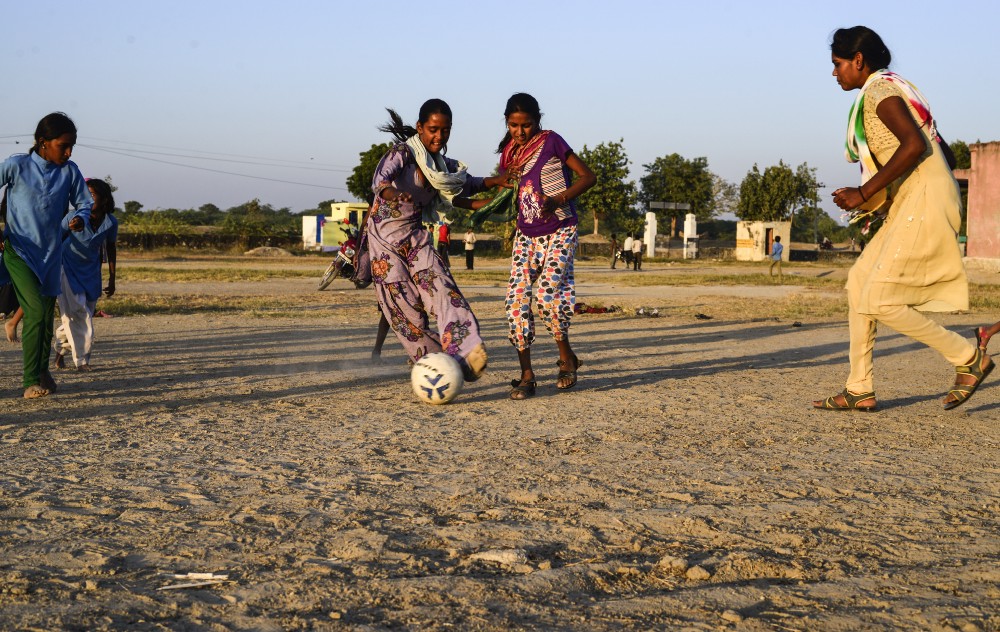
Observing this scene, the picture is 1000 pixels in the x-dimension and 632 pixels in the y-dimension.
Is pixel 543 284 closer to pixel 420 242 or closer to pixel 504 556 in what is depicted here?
pixel 420 242

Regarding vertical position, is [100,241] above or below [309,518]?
above

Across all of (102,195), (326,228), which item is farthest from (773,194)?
(102,195)

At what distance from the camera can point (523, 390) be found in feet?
23.5

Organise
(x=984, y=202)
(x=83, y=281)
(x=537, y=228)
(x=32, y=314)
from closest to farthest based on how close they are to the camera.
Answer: (x=32, y=314), (x=537, y=228), (x=83, y=281), (x=984, y=202)

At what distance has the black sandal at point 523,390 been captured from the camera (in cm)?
713

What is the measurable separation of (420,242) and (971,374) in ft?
11.7

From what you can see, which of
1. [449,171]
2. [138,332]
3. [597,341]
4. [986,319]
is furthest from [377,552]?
[986,319]

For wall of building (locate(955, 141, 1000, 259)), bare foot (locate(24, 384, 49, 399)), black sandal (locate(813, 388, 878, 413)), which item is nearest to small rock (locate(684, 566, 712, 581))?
black sandal (locate(813, 388, 878, 413))

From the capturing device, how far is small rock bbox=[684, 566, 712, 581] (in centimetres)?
318

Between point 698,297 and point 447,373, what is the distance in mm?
15564

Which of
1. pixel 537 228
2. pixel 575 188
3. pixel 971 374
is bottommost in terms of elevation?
pixel 971 374

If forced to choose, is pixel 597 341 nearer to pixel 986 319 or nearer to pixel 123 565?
pixel 986 319

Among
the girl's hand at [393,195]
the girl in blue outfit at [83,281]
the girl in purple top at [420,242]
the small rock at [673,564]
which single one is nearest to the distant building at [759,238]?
the girl in blue outfit at [83,281]

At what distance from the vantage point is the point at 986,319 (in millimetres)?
15570
